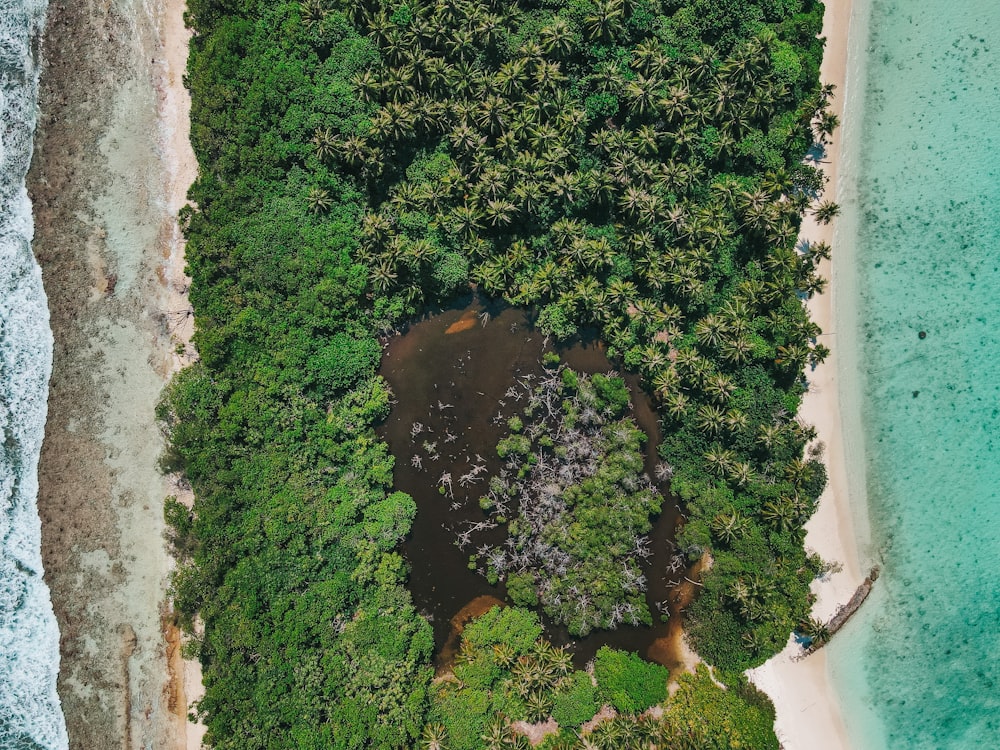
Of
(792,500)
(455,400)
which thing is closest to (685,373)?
(792,500)

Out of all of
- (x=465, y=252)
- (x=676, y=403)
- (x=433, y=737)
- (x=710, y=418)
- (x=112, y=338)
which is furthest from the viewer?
(x=112, y=338)

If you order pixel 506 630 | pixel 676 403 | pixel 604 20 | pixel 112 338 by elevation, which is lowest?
pixel 506 630

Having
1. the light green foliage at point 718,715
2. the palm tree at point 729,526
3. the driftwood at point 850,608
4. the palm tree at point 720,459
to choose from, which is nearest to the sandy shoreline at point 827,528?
the driftwood at point 850,608

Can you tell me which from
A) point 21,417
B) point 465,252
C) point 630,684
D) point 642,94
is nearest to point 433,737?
point 630,684

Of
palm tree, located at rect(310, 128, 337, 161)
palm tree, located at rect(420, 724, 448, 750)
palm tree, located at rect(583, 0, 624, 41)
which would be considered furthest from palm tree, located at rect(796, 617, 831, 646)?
palm tree, located at rect(310, 128, 337, 161)

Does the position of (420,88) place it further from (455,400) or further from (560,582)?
(560,582)

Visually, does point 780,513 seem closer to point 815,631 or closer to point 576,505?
point 815,631

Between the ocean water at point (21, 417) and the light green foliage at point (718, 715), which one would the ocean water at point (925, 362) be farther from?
the ocean water at point (21, 417)
